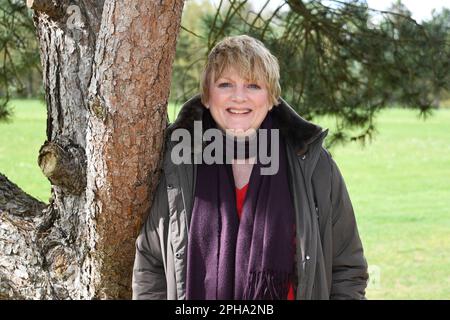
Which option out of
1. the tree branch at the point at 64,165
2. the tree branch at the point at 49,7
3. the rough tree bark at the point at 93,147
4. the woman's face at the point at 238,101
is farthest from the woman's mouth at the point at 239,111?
the tree branch at the point at 49,7

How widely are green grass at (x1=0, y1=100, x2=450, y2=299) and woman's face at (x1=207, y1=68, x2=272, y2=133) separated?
339 centimetres

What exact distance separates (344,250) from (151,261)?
25.6 inches

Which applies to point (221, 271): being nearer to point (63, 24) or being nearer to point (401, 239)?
point (63, 24)

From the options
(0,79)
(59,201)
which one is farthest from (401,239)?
(59,201)

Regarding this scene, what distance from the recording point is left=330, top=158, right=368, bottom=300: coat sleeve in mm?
2209

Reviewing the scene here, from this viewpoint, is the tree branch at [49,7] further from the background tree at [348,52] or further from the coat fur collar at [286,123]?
Answer: the background tree at [348,52]

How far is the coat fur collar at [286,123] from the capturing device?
2225mm

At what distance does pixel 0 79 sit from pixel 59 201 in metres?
2.62

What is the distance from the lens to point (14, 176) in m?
11.4

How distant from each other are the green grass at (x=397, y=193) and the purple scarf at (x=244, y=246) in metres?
3.49

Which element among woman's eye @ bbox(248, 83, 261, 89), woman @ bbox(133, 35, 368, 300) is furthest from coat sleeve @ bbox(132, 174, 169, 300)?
woman's eye @ bbox(248, 83, 261, 89)


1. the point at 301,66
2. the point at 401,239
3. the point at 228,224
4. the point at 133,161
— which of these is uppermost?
the point at 301,66

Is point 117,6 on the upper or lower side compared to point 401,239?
upper

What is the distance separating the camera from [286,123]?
2320mm
